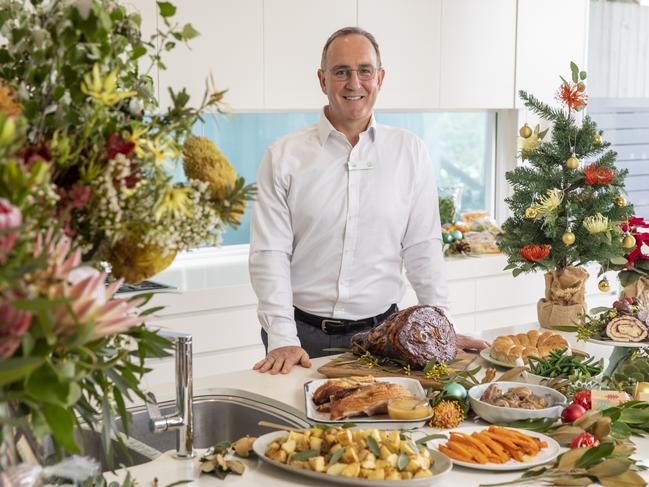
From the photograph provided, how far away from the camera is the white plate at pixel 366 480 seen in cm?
156

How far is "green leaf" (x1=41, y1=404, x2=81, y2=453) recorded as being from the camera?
1.00 meters

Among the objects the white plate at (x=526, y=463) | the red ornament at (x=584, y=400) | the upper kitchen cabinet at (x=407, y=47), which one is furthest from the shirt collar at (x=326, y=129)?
the upper kitchen cabinet at (x=407, y=47)

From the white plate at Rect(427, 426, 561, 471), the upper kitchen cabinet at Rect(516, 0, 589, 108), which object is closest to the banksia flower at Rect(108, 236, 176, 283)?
the white plate at Rect(427, 426, 561, 471)

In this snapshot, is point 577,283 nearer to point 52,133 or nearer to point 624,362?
point 624,362

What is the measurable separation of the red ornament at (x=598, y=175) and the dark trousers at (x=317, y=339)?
86 cm

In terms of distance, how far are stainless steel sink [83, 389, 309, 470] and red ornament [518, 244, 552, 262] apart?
3.97 ft

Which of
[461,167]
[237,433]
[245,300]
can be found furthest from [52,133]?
[461,167]

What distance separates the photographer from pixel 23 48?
45.0 inches

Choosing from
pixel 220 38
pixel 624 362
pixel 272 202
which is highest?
pixel 220 38

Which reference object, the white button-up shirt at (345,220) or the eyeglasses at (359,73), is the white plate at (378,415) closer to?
the white button-up shirt at (345,220)

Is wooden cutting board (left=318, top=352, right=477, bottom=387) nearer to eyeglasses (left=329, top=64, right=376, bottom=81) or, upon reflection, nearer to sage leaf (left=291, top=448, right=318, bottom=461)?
sage leaf (left=291, top=448, right=318, bottom=461)

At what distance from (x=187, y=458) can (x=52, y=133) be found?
85 cm

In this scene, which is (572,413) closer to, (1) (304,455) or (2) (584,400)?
(2) (584,400)

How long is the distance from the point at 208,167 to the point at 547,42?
15.1 ft
